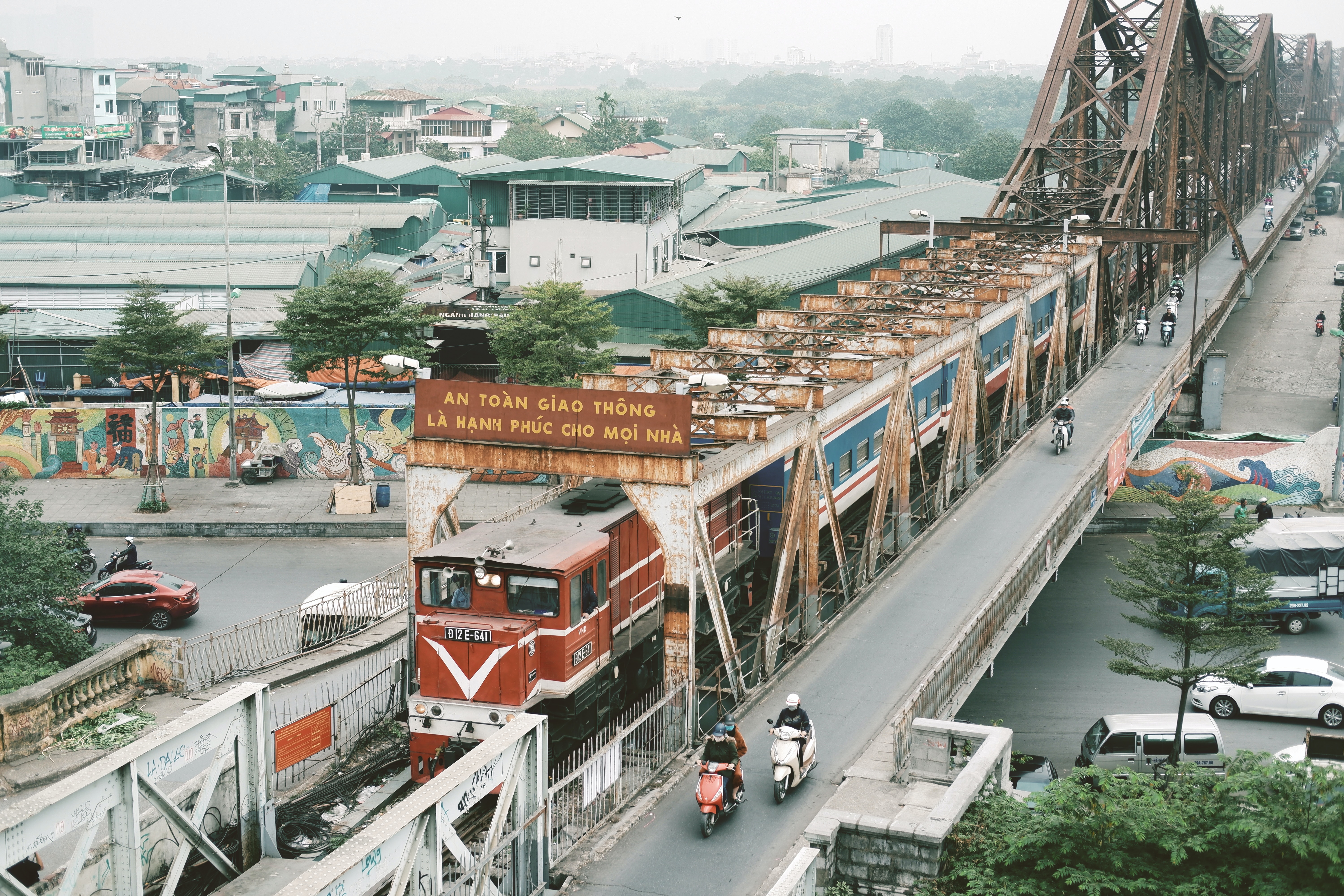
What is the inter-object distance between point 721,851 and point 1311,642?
25306 mm

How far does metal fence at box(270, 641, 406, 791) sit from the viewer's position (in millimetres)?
22953

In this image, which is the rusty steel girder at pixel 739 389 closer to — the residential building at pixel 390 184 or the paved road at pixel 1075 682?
the paved road at pixel 1075 682

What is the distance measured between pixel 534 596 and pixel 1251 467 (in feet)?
117

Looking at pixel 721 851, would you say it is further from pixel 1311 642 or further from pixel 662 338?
pixel 662 338

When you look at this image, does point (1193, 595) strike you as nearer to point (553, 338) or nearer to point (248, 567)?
point (248, 567)

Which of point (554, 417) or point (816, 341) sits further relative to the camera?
point (816, 341)

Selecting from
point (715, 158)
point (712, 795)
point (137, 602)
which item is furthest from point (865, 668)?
point (715, 158)

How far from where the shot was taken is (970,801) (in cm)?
1795

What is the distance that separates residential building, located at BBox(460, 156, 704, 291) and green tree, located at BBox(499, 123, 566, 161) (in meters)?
94.2

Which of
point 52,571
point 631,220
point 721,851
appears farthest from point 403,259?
point 721,851

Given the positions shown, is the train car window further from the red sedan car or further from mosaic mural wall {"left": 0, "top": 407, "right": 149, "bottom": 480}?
mosaic mural wall {"left": 0, "top": 407, "right": 149, "bottom": 480}

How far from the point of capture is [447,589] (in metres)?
20.4

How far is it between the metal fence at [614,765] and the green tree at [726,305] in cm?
3202

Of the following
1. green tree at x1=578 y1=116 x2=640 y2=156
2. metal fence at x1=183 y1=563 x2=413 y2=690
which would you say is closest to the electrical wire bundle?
metal fence at x1=183 y1=563 x2=413 y2=690
